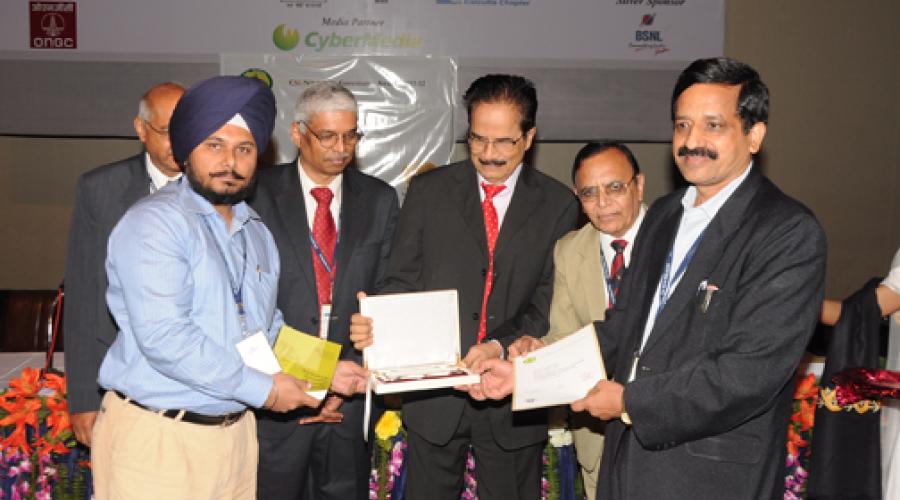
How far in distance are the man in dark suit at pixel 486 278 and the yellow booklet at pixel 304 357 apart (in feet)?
2.06

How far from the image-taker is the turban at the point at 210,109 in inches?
90.8

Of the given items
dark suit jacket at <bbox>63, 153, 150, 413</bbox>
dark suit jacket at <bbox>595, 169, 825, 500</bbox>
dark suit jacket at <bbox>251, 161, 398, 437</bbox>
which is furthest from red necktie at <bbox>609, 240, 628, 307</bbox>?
dark suit jacket at <bbox>63, 153, 150, 413</bbox>

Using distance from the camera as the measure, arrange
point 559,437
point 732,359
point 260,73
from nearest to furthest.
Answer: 1. point 732,359
2. point 559,437
3. point 260,73

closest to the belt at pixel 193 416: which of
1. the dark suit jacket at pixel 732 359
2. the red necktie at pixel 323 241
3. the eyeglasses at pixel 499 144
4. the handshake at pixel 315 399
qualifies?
the handshake at pixel 315 399

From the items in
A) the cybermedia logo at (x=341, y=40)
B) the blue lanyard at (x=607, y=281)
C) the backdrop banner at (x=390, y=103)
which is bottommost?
the blue lanyard at (x=607, y=281)

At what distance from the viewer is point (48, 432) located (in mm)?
3266

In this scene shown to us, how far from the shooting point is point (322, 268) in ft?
10.6

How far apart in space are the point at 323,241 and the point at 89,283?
88 cm

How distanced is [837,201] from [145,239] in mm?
7133

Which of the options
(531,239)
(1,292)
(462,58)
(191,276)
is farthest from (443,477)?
(462,58)

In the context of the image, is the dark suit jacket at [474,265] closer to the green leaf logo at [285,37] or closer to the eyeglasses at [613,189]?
the eyeglasses at [613,189]

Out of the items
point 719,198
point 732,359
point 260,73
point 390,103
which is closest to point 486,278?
point 719,198

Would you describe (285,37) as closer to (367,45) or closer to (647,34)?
(367,45)

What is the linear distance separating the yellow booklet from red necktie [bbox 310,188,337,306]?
2.04 feet
